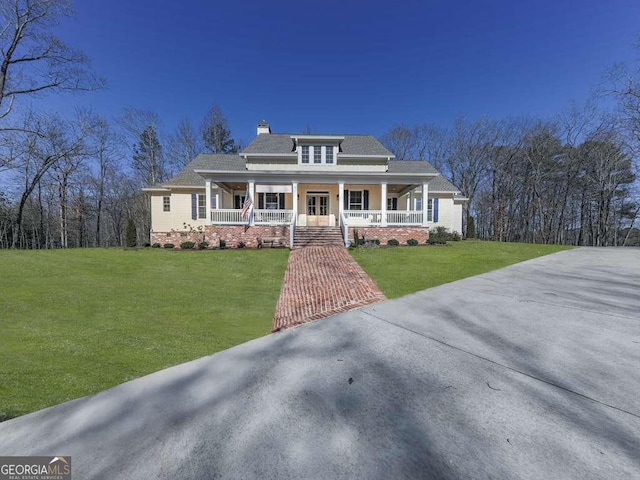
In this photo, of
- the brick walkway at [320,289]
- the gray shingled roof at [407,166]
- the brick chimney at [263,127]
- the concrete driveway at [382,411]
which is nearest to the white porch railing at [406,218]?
the gray shingled roof at [407,166]

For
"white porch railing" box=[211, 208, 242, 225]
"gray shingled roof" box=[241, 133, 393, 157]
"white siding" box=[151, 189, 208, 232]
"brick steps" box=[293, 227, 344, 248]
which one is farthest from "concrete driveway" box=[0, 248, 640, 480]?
Answer: "white siding" box=[151, 189, 208, 232]

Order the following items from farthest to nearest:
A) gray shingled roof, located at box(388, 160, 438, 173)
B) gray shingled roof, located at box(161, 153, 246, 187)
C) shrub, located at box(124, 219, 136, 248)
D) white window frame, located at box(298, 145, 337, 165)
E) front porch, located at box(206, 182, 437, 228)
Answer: gray shingled roof, located at box(388, 160, 438, 173)
gray shingled roof, located at box(161, 153, 246, 187)
shrub, located at box(124, 219, 136, 248)
white window frame, located at box(298, 145, 337, 165)
front porch, located at box(206, 182, 437, 228)

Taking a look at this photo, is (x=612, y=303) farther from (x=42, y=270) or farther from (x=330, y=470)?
(x=42, y=270)

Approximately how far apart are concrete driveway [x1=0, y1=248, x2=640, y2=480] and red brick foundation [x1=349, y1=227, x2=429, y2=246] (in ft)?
38.7

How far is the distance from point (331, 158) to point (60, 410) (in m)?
18.1

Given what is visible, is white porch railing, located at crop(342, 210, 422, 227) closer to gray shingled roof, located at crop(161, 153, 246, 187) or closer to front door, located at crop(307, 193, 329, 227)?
front door, located at crop(307, 193, 329, 227)

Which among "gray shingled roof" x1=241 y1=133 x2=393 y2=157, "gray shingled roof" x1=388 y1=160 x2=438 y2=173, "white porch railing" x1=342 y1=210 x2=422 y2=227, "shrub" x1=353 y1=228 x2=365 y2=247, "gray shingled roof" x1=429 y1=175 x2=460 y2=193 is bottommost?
"shrub" x1=353 y1=228 x2=365 y2=247

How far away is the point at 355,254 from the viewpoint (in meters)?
13.4

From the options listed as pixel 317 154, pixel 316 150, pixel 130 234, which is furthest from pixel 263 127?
pixel 130 234

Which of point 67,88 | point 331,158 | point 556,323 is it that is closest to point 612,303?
point 556,323

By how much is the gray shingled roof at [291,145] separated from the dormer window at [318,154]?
1317 mm

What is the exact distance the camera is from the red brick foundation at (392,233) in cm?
1659

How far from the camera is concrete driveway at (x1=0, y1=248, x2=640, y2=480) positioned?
6.73 ft

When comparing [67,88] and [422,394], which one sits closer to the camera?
[422,394]
